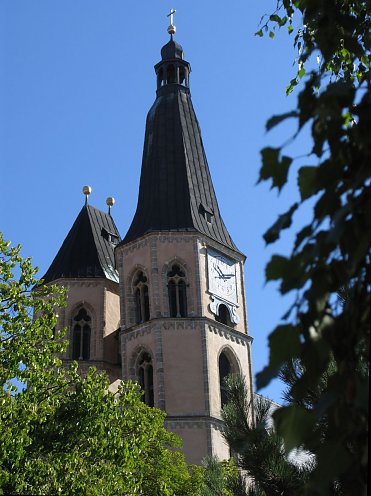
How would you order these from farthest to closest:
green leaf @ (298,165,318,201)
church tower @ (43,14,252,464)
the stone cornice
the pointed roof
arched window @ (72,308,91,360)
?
the pointed roof
arched window @ (72,308,91,360)
the stone cornice
church tower @ (43,14,252,464)
green leaf @ (298,165,318,201)

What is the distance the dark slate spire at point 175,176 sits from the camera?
41438 mm

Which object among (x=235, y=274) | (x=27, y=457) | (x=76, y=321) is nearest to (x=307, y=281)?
(x=27, y=457)

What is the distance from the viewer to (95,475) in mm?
16109

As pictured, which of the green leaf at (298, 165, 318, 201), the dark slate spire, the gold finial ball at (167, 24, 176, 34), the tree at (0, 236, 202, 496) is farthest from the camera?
the gold finial ball at (167, 24, 176, 34)

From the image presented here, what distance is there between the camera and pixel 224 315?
41.2 metres

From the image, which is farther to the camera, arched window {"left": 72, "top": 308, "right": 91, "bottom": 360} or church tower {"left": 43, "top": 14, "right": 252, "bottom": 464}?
arched window {"left": 72, "top": 308, "right": 91, "bottom": 360}

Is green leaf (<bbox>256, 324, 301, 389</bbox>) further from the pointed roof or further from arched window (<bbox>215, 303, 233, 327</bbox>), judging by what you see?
the pointed roof

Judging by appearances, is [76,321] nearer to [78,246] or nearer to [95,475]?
[78,246]

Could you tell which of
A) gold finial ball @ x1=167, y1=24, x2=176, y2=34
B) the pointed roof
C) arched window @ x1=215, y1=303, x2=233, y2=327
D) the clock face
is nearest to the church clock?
the clock face

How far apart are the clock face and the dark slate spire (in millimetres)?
799

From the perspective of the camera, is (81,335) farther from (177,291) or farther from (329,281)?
(329,281)

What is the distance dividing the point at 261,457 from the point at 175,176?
35.0 metres

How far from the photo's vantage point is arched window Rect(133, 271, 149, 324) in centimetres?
4056

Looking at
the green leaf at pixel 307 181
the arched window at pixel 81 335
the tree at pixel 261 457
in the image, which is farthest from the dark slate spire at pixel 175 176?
the green leaf at pixel 307 181
